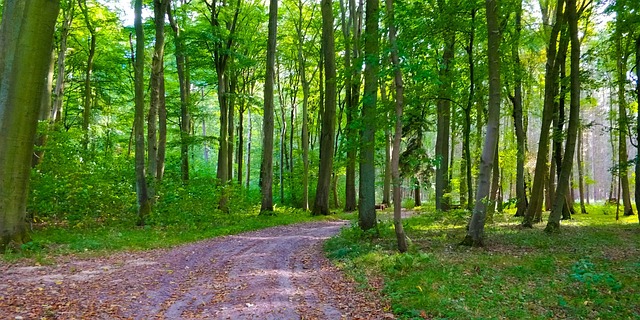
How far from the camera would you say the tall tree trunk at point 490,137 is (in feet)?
31.0

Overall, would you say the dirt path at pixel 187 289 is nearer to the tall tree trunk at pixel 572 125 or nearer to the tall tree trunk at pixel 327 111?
the tall tree trunk at pixel 572 125

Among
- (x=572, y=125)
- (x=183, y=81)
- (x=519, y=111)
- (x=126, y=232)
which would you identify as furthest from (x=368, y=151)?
(x=183, y=81)

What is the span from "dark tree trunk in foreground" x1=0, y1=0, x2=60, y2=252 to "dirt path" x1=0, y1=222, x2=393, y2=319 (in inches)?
66.1

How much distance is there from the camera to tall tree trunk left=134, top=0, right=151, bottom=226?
42.8 feet

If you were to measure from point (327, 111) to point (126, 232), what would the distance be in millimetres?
10270

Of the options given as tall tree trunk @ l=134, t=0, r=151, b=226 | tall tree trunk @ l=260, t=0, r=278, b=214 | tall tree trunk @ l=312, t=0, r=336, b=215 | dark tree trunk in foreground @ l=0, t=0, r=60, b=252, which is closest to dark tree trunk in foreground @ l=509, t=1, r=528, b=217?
tall tree trunk @ l=312, t=0, r=336, b=215

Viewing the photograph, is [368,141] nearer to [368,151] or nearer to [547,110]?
[368,151]

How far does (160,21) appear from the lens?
1428cm

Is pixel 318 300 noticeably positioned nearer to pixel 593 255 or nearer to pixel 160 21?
pixel 593 255

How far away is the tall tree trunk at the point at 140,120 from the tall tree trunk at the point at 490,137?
34.1ft

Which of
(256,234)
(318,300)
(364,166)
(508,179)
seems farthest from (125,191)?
(508,179)

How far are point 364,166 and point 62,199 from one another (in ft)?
31.1

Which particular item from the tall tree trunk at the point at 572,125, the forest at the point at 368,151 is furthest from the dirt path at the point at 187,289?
the tall tree trunk at the point at 572,125

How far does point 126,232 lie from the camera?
40.9ft
